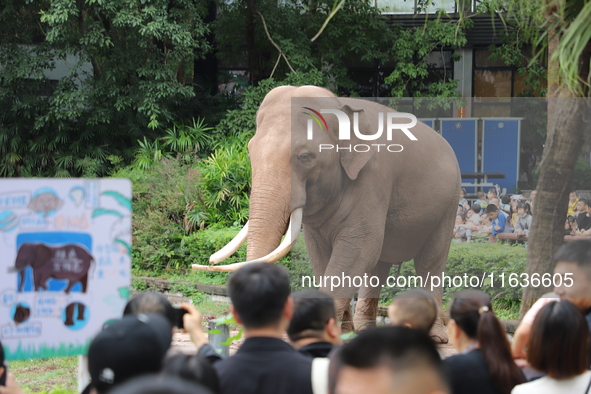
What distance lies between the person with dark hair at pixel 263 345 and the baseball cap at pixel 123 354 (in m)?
0.41

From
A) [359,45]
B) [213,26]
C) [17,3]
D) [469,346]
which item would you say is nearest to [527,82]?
[359,45]

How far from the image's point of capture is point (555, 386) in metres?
2.82

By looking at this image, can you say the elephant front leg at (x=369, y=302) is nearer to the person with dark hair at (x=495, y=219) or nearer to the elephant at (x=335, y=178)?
the elephant at (x=335, y=178)

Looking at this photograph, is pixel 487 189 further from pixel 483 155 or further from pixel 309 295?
pixel 309 295

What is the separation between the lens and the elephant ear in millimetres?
5984

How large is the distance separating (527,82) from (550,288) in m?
11.6

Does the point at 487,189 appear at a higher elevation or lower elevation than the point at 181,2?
lower

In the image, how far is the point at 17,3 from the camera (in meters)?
16.1

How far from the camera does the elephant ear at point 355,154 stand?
5.98 m

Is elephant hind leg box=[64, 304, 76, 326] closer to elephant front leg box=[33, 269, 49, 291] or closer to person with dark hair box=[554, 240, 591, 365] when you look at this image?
elephant front leg box=[33, 269, 49, 291]

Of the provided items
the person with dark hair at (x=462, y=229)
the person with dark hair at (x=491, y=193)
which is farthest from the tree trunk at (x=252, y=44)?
the person with dark hair at (x=491, y=193)

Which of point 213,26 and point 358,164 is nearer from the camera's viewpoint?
point 358,164

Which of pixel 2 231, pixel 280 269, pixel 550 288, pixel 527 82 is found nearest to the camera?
pixel 280 269

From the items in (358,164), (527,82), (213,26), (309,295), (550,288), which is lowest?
(550,288)
